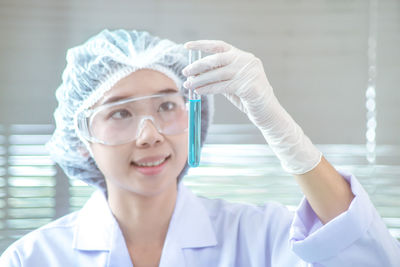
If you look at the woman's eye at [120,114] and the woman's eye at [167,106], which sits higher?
the woman's eye at [167,106]

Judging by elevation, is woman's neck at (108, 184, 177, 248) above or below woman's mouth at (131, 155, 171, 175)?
below

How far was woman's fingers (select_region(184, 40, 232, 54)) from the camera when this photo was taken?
3.32 feet

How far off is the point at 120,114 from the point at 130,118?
4 cm

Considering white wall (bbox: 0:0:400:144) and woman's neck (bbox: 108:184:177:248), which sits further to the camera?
white wall (bbox: 0:0:400:144)

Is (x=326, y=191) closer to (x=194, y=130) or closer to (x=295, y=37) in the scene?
(x=194, y=130)

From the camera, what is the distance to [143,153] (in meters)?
1.28

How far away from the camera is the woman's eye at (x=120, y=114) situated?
1.31 meters

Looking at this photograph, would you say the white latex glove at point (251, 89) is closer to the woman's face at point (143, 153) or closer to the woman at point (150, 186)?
the woman at point (150, 186)

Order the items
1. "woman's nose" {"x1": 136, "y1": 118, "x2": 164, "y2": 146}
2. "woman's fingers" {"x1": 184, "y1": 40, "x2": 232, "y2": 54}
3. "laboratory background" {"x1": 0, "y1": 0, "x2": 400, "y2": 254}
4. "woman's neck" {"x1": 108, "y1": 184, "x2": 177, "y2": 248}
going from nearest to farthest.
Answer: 1. "woman's fingers" {"x1": 184, "y1": 40, "x2": 232, "y2": 54}
2. "woman's nose" {"x1": 136, "y1": 118, "x2": 164, "y2": 146}
3. "woman's neck" {"x1": 108, "y1": 184, "x2": 177, "y2": 248}
4. "laboratory background" {"x1": 0, "y1": 0, "x2": 400, "y2": 254}

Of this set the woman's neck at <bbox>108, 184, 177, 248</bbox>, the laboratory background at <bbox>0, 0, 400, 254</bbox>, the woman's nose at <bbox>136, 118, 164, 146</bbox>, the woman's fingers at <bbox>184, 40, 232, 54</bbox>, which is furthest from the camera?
the laboratory background at <bbox>0, 0, 400, 254</bbox>

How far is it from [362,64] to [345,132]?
34 centimetres

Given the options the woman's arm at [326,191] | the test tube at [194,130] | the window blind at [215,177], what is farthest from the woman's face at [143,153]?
the window blind at [215,177]

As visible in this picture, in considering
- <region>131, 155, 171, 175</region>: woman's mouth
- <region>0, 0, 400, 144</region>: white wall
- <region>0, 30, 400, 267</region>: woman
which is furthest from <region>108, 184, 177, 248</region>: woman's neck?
<region>0, 0, 400, 144</region>: white wall

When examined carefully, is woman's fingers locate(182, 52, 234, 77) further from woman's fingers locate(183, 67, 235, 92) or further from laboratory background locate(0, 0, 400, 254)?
laboratory background locate(0, 0, 400, 254)
